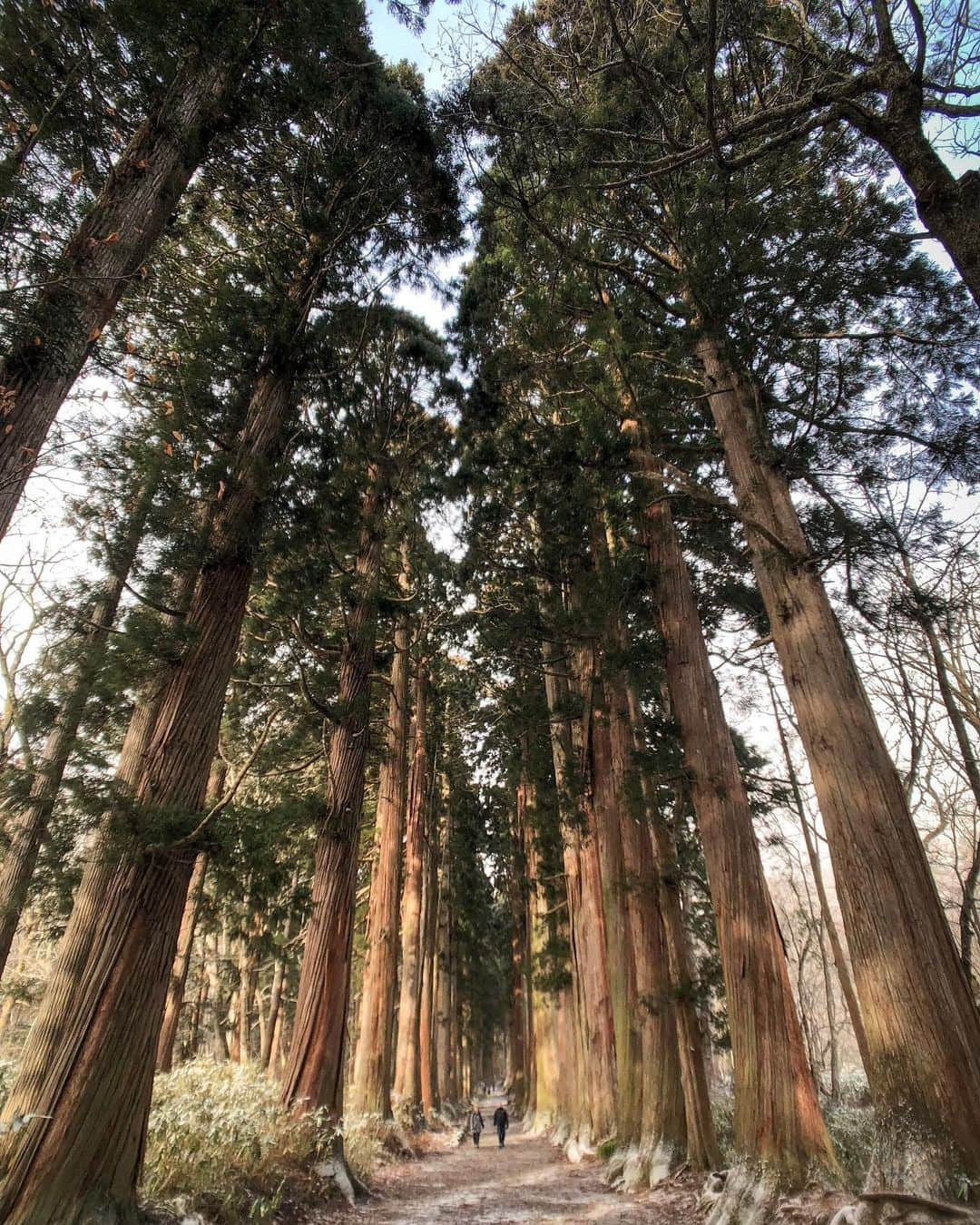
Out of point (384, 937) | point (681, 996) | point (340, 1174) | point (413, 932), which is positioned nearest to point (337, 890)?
point (340, 1174)

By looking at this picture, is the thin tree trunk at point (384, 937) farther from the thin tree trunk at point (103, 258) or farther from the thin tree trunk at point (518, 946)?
the thin tree trunk at point (103, 258)

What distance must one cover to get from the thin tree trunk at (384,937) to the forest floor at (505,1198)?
1.04 meters

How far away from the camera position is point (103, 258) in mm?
4273

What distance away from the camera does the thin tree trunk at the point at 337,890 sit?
645 cm

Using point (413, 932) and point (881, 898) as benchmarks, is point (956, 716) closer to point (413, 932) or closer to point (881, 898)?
point (881, 898)

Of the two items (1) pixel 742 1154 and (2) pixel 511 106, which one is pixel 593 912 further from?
(2) pixel 511 106

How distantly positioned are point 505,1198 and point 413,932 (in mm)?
6309

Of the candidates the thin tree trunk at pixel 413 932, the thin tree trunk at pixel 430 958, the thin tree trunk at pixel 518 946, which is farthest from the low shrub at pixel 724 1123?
the thin tree trunk at pixel 430 958

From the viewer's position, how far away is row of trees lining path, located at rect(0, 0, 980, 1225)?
3.79m

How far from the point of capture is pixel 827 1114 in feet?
33.6

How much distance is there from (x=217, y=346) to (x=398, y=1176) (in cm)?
1020

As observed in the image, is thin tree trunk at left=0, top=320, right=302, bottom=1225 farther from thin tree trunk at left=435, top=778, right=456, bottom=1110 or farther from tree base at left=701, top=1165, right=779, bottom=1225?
thin tree trunk at left=435, top=778, right=456, bottom=1110

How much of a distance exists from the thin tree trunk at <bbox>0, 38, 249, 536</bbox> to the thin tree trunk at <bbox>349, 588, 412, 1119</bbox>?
5.69 metres

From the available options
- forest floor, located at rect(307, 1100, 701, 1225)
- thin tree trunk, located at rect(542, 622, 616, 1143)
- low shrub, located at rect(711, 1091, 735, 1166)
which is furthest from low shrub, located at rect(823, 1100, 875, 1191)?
thin tree trunk, located at rect(542, 622, 616, 1143)
